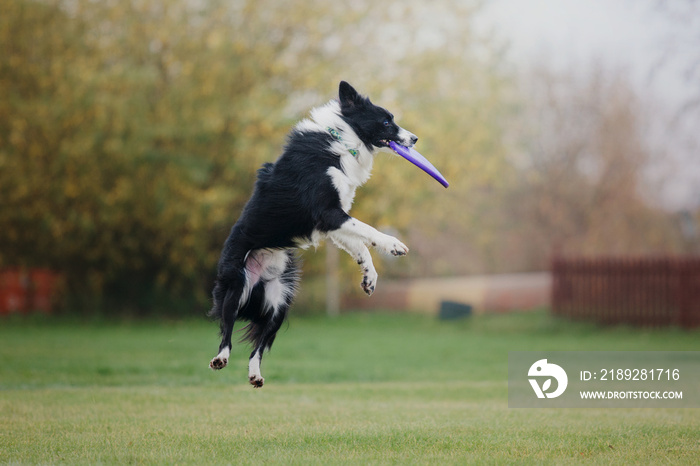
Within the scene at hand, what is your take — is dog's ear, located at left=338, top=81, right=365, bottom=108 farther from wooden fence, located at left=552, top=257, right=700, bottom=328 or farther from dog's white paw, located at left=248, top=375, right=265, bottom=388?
wooden fence, located at left=552, top=257, right=700, bottom=328

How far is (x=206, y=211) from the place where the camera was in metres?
20.1

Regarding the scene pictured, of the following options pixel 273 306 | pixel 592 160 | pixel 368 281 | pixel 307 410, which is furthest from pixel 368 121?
pixel 592 160

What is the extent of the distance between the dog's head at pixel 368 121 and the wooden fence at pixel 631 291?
14534 millimetres

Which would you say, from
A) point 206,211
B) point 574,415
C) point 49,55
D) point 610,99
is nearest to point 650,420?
point 574,415

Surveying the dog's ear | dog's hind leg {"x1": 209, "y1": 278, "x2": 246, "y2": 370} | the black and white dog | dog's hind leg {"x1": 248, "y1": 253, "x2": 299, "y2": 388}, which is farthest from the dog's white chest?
dog's hind leg {"x1": 209, "y1": 278, "x2": 246, "y2": 370}

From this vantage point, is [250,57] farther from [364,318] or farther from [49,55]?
[364,318]

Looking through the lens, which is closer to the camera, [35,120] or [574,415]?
[574,415]

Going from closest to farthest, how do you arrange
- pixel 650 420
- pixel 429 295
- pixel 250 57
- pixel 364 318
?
pixel 650 420
pixel 250 57
pixel 364 318
pixel 429 295

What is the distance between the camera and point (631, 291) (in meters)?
19.2

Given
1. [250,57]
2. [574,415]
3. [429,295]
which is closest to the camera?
[574,415]

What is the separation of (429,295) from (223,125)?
10476mm

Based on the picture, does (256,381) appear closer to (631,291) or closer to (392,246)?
(392,246)

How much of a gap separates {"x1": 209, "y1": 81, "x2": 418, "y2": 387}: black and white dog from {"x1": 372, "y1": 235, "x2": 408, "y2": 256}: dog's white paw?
10 cm

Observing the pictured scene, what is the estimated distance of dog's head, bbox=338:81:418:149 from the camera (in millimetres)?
6047
